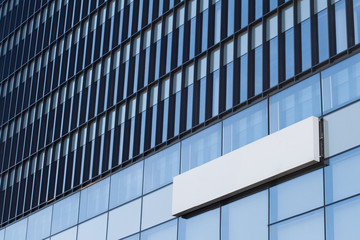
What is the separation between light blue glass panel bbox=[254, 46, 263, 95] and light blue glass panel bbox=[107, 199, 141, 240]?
9.41 m

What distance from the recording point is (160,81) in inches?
1730

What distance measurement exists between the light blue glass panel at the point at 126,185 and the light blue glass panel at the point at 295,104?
10.0 metres

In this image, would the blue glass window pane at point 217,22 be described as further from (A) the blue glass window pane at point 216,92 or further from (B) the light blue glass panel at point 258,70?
(B) the light blue glass panel at point 258,70

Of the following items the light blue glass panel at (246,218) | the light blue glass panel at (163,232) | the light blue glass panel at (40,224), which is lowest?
the light blue glass panel at (246,218)

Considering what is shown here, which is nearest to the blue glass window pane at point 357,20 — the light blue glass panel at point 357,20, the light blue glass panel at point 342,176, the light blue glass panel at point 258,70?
the light blue glass panel at point 357,20

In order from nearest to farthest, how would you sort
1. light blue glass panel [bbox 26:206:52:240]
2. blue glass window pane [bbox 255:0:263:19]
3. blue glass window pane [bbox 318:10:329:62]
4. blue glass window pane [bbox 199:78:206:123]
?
blue glass window pane [bbox 318:10:329:62] → blue glass window pane [bbox 255:0:263:19] → blue glass window pane [bbox 199:78:206:123] → light blue glass panel [bbox 26:206:52:240]

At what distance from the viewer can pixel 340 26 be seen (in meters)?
33.2

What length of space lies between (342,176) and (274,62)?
22.8 ft

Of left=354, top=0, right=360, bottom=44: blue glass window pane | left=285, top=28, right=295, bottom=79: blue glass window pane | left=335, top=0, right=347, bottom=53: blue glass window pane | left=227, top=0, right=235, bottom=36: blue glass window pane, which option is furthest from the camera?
→ left=227, top=0, right=235, bottom=36: blue glass window pane

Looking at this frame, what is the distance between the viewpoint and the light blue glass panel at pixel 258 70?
36406 mm

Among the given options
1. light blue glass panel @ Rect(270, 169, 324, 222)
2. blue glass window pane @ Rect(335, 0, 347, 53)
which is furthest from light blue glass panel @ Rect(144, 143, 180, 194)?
blue glass window pane @ Rect(335, 0, 347, 53)

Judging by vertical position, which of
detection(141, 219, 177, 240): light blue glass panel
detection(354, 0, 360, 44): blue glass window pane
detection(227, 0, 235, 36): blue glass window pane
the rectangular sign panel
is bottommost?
detection(141, 219, 177, 240): light blue glass panel

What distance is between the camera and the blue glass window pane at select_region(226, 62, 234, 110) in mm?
38031

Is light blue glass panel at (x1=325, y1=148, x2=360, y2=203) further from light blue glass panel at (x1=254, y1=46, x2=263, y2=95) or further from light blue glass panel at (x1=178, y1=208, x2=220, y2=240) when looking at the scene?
light blue glass panel at (x1=178, y1=208, x2=220, y2=240)
